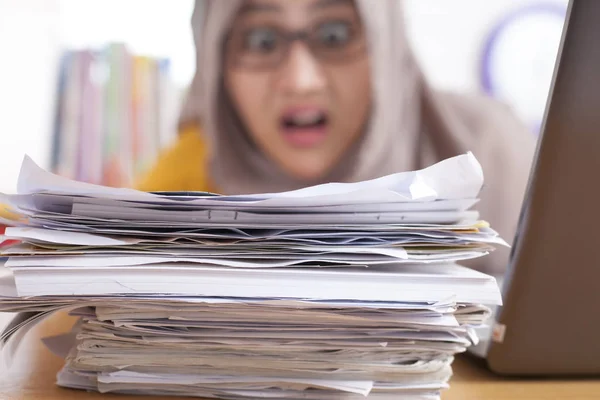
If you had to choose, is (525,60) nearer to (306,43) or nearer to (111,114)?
(306,43)

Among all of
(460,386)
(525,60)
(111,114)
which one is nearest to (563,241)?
(460,386)

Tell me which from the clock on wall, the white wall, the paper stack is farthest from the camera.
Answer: the white wall

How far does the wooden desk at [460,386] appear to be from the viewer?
389 millimetres

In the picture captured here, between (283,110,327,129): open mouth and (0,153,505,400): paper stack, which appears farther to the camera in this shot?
(283,110,327,129): open mouth

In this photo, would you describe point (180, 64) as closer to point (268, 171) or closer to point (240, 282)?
point (268, 171)

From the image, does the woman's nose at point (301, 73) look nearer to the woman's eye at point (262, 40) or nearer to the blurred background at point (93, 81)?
the woman's eye at point (262, 40)

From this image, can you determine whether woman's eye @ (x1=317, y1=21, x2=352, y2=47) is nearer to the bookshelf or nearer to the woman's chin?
the woman's chin

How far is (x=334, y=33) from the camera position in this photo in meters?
1.60

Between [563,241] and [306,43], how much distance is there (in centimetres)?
130

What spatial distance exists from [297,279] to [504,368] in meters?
A: 0.21

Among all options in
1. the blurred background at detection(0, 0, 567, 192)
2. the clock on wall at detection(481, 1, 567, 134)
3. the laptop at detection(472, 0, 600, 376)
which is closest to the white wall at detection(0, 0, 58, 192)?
the blurred background at detection(0, 0, 567, 192)

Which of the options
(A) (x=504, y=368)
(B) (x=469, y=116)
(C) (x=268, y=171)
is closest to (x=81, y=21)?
(C) (x=268, y=171)

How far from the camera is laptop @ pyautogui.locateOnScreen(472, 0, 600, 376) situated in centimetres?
39

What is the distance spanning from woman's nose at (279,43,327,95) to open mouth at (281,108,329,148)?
0.21 ft
